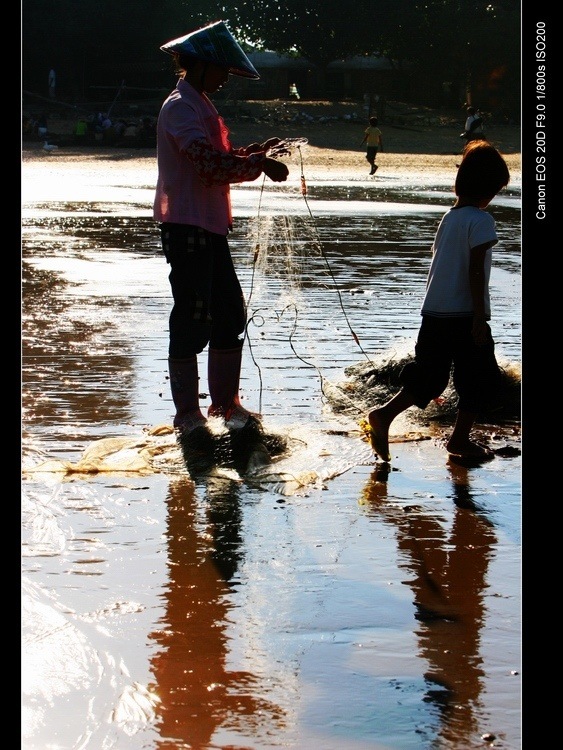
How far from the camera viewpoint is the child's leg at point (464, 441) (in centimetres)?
541

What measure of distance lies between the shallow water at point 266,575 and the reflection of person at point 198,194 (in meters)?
0.42

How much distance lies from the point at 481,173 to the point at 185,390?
66.9 inches

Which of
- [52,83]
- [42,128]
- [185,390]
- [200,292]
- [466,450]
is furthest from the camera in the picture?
[52,83]

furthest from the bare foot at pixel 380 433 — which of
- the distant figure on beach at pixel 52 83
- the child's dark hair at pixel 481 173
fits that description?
the distant figure on beach at pixel 52 83

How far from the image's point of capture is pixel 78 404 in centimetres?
630

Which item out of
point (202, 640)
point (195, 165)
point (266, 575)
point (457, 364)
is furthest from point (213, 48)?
point (202, 640)

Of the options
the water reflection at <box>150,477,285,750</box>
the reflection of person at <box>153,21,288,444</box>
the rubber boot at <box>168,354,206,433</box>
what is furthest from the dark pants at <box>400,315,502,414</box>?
the water reflection at <box>150,477,285,750</box>

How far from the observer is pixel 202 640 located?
3389mm

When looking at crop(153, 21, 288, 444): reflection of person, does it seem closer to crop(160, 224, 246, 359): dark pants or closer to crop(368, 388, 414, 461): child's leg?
crop(160, 224, 246, 359): dark pants

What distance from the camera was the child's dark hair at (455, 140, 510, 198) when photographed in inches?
209

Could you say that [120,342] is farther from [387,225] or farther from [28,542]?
[387,225]

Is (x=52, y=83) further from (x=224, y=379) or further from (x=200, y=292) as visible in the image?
(x=200, y=292)
